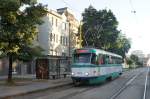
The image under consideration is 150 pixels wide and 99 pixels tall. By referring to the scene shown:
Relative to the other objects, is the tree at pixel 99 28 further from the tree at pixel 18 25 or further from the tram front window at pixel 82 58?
the tree at pixel 18 25

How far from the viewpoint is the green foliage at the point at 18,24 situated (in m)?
28.0

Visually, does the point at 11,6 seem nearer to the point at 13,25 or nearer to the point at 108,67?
the point at 13,25

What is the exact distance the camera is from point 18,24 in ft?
93.3

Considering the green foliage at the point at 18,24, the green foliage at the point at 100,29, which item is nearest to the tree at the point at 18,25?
the green foliage at the point at 18,24

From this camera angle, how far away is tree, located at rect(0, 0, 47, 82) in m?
28.0

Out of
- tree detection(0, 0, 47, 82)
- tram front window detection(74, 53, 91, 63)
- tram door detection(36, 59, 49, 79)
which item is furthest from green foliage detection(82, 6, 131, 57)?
tree detection(0, 0, 47, 82)

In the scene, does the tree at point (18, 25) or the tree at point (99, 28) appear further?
the tree at point (99, 28)

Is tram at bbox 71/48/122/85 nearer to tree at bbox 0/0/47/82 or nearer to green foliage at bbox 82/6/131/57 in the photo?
tree at bbox 0/0/47/82

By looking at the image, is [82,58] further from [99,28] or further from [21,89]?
Answer: [99,28]

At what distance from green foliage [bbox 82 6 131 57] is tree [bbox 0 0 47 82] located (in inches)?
1553

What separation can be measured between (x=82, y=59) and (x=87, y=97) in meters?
9.26

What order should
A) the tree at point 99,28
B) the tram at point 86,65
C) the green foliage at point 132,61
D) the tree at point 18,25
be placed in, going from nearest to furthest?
the tree at point 18,25 < the tram at point 86,65 < the tree at point 99,28 < the green foliage at point 132,61

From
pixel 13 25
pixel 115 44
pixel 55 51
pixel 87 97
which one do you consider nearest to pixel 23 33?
pixel 13 25

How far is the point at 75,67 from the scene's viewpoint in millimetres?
29609
